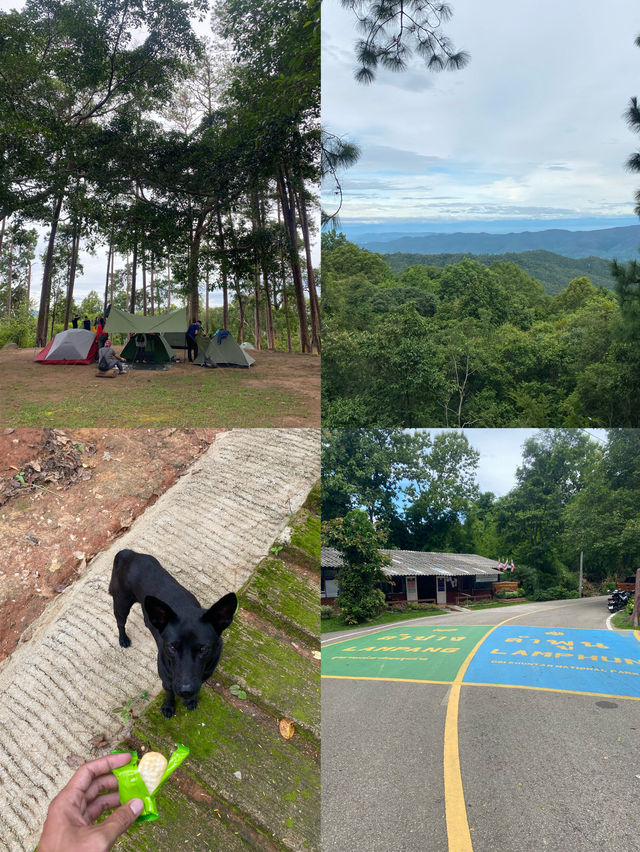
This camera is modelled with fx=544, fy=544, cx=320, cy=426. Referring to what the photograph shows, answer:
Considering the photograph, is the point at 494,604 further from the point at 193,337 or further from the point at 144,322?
the point at 144,322

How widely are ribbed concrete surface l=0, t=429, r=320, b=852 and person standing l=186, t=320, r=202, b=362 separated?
13.7 feet

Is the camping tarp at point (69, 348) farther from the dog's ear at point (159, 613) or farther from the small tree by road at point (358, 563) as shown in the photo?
the dog's ear at point (159, 613)

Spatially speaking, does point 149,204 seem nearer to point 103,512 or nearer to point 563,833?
point 103,512

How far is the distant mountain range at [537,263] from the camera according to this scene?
924 cm

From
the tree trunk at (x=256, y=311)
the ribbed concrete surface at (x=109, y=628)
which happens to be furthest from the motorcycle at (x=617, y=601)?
the tree trunk at (x=256, y=311)

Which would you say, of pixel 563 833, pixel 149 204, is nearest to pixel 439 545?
pixel 563 833

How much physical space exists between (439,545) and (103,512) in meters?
2.31

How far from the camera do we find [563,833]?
2881 millimetres

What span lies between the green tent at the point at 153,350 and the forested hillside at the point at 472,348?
249 centimetres

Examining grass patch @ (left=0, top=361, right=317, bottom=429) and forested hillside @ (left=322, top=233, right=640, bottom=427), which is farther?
forested hillside @ (left=322, top=233, right=640, bottom=427)

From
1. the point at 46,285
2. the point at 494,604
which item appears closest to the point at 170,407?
the point at 46,285

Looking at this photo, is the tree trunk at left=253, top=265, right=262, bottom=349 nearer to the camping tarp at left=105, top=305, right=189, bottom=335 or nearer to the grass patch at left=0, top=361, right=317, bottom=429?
the grass patch at left=0, top=361, right=317, bottom=429

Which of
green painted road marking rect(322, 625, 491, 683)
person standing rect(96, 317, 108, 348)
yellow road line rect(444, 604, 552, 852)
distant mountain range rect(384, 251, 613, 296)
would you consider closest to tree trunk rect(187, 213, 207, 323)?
person standing rect(96, 317, 108, 348)

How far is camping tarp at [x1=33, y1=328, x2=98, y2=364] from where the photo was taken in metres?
7.93
